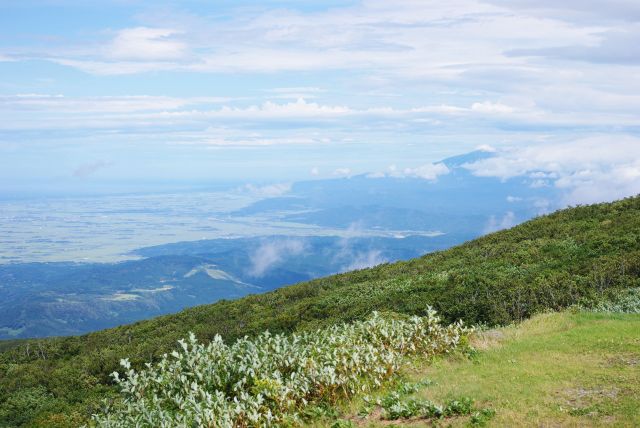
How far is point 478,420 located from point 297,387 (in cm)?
390

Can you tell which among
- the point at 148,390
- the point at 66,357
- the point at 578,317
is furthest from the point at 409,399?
the point at 66,357

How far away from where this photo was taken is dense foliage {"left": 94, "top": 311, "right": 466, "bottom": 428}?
39.3 feet

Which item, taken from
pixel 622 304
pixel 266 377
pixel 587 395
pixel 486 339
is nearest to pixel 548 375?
pixel 587 395

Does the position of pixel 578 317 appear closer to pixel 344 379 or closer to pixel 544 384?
pixel 544 384

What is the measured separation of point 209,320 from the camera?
44.8 meters

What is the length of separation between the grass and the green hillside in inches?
249

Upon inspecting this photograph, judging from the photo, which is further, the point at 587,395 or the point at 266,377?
the point at 266,377

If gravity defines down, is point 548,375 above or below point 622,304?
above

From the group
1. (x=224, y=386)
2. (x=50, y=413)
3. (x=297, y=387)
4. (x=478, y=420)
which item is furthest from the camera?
(x=50, y=413)

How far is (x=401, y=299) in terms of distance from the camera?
3303 centimetres

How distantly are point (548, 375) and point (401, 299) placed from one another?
1974 centimetres

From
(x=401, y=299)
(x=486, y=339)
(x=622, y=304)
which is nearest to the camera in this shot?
(x=486, y=339)

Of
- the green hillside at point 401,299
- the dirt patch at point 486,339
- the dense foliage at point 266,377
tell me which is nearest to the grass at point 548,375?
the dirt patch at point 486,339

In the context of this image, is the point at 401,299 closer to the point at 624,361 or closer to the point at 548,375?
the point at 624,361
